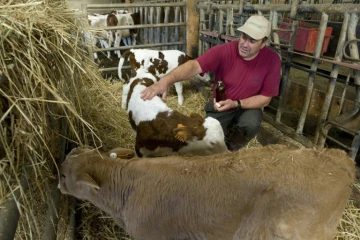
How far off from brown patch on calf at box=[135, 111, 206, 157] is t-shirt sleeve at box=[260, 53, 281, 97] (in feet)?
3.06

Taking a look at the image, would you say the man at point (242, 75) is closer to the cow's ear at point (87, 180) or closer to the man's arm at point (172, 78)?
the man's arm at point (172, 78)

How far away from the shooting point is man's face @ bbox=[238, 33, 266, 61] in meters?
3.18

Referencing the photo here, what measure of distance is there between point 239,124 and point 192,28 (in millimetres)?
3597

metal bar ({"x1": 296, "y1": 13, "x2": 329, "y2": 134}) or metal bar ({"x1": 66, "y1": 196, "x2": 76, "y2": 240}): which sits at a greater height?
metal bar ({"x1": 296, "y1": 13, "x2": 329, "y2": 134})

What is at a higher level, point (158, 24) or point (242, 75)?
point (158, 24)

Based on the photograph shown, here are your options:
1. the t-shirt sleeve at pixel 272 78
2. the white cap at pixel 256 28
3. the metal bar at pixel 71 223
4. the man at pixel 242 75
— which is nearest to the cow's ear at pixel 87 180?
the metal bar at pixel 71 223

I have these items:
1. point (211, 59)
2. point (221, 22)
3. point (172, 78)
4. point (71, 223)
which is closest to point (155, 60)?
point (221, 22)

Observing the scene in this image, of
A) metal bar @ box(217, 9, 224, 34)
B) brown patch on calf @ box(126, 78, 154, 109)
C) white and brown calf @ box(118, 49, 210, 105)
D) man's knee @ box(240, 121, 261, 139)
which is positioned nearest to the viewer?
man's knee @ box(240, 121, 261, 139)

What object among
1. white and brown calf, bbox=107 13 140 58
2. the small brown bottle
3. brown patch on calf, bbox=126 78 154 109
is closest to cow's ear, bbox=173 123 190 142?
the small brown bottle

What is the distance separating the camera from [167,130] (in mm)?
3363

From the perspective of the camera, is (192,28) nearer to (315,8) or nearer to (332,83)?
(315,8)

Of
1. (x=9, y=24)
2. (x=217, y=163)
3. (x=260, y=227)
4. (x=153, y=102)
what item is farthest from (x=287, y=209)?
(x=153, y=102)

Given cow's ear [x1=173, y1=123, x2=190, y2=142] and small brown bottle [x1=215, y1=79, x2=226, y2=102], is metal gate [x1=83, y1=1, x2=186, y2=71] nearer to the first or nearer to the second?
cow's ear [x1=173, y1=123, x2=190, y2=142]

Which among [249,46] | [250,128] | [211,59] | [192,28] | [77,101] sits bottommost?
[250,128]
